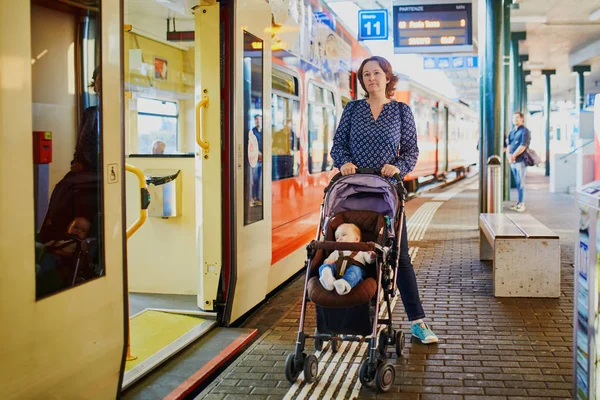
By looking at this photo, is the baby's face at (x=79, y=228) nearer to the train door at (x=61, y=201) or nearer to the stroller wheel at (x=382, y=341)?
the train door at (x=61, y=201)

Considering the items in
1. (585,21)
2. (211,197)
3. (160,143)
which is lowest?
(211,197)

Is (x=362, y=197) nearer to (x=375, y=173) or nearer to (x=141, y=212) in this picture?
(x=375, y=173)

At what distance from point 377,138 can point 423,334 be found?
4.73 ft

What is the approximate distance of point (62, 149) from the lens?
10.5ft

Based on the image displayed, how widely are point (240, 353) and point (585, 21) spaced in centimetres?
1881

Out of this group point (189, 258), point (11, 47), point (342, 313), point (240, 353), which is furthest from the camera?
point (189, 258)

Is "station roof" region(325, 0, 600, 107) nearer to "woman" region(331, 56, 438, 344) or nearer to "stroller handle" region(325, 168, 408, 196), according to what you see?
"woman" region(331, 56, 438, 344)

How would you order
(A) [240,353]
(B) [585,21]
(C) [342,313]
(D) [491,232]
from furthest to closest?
(B) [585,21] → (D) [491,232] → (A) [240,353] → (C) [342,313]

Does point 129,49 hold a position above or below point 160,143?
above

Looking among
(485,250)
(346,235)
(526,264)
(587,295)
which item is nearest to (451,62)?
(485,250)

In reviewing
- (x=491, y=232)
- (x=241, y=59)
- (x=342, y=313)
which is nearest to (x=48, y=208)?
(x=342, y=313)

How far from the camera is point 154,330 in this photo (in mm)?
5238

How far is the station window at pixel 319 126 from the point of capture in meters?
8.31

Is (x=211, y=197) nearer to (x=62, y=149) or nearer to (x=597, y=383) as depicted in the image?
(x=62, y=149)
